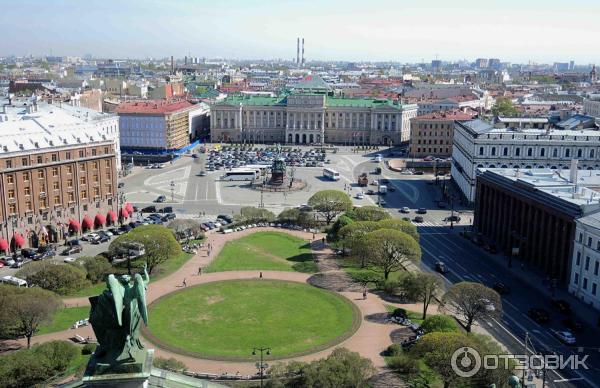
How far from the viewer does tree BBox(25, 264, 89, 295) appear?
6919 centimetres

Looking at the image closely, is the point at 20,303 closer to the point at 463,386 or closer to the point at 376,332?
the point at 376,332

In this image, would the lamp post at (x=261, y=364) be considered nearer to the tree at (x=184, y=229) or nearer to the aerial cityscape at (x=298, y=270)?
the aerial cityscape at (x=298, y=270)

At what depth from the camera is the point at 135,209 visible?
119m

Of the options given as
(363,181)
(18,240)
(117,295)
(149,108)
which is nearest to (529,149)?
(363,181)

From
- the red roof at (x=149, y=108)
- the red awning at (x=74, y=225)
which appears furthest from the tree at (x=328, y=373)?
the red roof at (x=149, y=108)

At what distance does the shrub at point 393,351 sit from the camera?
56531 millimetres

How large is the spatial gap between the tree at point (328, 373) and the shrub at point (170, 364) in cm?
817

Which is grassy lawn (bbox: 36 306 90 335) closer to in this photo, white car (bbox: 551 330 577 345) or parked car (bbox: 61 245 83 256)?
parked car (bbox: 61 245 83 256)

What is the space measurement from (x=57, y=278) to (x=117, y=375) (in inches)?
2342

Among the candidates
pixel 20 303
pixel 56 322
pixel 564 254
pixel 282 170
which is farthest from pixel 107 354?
pixel 282 170

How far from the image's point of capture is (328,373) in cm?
4684

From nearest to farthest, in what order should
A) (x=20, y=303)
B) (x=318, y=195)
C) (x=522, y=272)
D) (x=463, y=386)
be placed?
(x=463, y=386) → (x=20, y=303) → (x=522, y=272) → (x=318, y=195)

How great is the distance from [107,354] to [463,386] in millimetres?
39186

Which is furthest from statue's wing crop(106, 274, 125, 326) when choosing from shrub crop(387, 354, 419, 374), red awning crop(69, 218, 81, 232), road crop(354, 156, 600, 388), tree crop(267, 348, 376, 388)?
red awning crop(69, 218, 81, 232)
